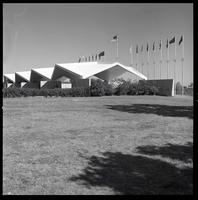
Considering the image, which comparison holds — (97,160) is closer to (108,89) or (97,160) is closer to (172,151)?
(172,151)

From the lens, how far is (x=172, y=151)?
6.93 metres

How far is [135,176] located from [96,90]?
27.4 meters

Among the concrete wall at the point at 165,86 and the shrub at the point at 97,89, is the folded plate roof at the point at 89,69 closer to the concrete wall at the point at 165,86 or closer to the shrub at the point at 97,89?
the concrete wall at the point at 165,86

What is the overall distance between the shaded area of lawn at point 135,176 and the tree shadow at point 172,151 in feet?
0.61

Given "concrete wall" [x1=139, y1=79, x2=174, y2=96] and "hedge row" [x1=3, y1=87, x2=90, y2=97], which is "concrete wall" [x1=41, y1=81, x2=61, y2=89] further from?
"concrete wall" [x1=139, y1=79, x2=174, y2=96]

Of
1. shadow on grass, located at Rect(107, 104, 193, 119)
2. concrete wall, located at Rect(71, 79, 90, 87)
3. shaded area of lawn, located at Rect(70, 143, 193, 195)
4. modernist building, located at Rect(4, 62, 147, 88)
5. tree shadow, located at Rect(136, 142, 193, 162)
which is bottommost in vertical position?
shaded area of lawn, located at Rect(70, 143, 193, 195)

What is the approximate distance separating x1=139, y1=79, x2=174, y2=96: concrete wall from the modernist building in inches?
106

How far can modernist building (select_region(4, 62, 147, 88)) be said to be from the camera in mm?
38291

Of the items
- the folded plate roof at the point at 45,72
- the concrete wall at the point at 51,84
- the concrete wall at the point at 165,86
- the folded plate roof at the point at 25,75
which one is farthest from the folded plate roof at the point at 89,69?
the folded plate roof at the point at 25,75

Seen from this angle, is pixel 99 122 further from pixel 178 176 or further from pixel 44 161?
pixel 178 176

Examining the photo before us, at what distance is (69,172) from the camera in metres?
5.39

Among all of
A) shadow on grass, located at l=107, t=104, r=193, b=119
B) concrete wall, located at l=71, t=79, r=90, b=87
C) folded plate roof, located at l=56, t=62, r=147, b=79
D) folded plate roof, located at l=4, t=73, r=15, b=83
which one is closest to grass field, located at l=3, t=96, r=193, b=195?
shadow on grass, located at l=107, t=104, r=193, b=119

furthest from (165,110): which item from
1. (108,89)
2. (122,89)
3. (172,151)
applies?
(122,89)

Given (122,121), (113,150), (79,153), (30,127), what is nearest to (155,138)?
(113,150)
